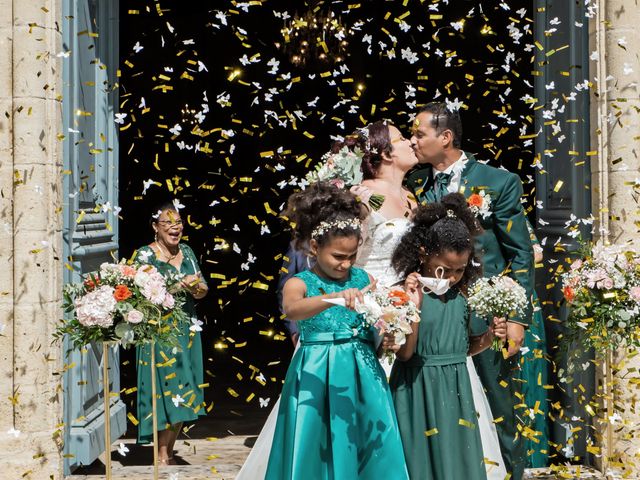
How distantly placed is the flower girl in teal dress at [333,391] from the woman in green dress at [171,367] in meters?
2.17

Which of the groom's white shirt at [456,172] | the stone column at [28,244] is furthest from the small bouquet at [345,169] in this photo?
the stone column at [28,244]

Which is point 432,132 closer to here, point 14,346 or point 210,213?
point 14,346

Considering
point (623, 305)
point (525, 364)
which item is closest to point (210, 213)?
point (525, 364)

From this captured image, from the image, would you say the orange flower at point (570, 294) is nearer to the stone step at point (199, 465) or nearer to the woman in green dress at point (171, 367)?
the stone step at point (199, 465)

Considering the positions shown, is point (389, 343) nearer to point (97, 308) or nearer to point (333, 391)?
point (333, 391)

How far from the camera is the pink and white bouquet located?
5.14m

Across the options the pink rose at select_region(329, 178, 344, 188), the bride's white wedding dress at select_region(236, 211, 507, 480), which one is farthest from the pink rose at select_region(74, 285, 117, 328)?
the pink rose at select_region(329, 178, 344, 188)

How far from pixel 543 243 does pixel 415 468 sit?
3072 mm

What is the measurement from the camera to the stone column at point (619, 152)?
5.82 metres

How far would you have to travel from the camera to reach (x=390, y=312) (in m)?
4.07

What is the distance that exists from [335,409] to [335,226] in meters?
0.81

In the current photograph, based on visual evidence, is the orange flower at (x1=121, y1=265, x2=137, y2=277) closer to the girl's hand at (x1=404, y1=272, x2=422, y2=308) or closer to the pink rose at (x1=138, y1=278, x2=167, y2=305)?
the pink rose at (x1=138, y1=278, x2=167, y2=305)

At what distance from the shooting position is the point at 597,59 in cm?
589

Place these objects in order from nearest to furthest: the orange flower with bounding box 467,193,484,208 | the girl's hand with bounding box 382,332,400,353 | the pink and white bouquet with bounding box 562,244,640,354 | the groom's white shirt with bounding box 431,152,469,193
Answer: the girl's hand with bounding box 382,332,400,353
the orange flower with bounding box 467,193,484,208
the pink and white bouquet with bounding box 562,244,640,354
the groom's white shirt with bounding box 431,152,469,193
